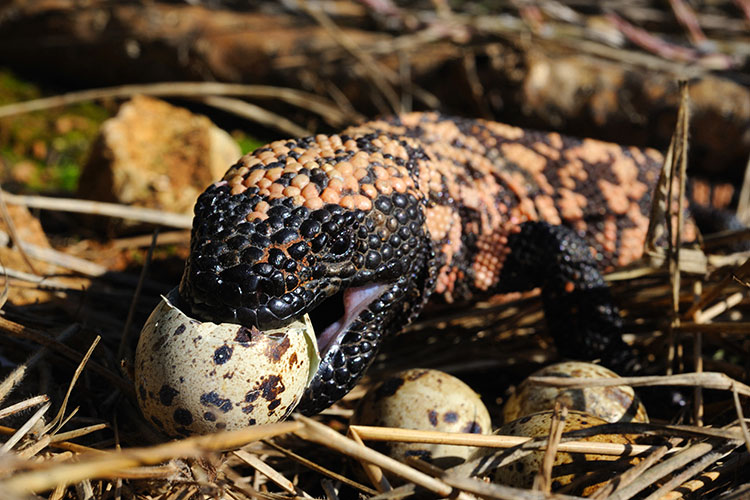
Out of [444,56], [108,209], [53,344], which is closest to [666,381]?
[53,344]

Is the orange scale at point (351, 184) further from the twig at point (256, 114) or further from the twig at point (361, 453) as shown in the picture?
the twig at point (256, 114)

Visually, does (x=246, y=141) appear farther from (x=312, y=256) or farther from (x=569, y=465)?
(x=569, y=465)

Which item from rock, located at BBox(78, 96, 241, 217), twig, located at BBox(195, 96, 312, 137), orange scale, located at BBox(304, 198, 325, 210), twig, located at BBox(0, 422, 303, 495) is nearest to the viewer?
twig, located at BBox(0, 422, 303, 495)

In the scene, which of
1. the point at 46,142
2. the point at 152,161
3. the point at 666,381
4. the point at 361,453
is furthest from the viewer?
the point at 46,142

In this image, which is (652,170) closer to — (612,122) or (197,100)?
(612,122)

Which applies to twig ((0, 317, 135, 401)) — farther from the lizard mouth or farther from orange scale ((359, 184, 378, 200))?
orange scale ((359, 184, 378, 200))

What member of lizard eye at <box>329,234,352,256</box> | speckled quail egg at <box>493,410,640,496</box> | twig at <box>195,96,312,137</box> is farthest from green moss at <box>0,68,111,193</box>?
speckled quail egg at <box>493,410,640,496</box>
